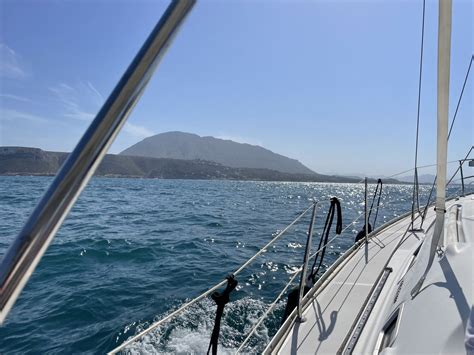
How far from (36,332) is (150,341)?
4.77 ft

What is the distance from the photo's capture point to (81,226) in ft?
27.9

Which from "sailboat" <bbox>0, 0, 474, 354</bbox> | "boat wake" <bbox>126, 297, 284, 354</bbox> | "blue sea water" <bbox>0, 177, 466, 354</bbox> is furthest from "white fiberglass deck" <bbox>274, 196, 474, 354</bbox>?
"boat wake" <bbox>126, 297, 284, 354</bbox>

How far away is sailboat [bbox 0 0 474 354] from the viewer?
0.41 m

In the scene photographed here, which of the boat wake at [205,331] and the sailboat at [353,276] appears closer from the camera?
the sailboat at [353,276]

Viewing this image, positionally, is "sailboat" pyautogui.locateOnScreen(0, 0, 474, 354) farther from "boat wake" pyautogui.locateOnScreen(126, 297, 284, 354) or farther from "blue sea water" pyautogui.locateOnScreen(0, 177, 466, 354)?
"boat wake" pyautogui.locateOnScreen(126, 297, 284, 354)

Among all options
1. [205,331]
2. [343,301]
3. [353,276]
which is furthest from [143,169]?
[343,301]

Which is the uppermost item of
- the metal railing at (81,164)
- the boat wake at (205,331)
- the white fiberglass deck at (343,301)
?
the metal railing at (81,164)

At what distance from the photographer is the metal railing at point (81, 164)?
0.38 m

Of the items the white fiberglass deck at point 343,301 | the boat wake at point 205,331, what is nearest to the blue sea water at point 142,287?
the boat wake at point 205,331

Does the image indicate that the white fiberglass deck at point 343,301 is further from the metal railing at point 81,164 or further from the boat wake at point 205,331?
the metal railing at point 81,164

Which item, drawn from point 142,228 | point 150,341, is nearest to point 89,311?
point 150,341

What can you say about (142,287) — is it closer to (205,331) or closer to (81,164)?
→ (205,331)

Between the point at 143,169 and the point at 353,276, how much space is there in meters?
94.1

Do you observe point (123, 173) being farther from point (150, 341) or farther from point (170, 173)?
point (150, 341)
